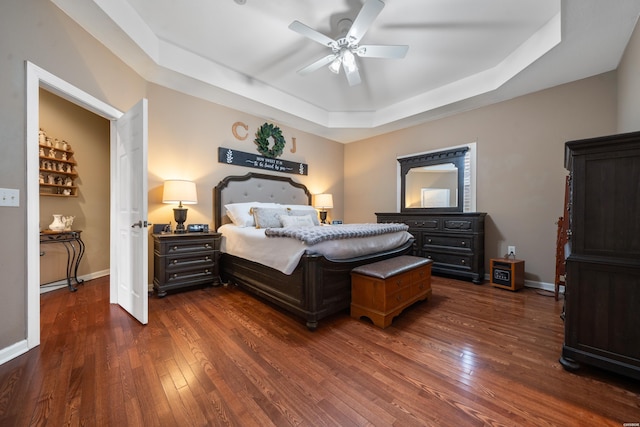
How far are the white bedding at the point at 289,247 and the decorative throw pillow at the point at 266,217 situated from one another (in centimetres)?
28

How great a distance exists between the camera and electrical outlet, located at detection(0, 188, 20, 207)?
158cm

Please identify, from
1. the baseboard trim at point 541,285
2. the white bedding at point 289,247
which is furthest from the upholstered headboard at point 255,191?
the baseboard trim at point 541,285

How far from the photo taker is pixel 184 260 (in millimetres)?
2984

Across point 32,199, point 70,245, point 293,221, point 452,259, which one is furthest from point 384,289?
point 70,245

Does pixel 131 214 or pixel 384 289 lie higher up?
pixel 131 214

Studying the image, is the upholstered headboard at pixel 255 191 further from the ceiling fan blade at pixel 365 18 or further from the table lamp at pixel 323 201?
the ceiling fan blade at pixel 365 18

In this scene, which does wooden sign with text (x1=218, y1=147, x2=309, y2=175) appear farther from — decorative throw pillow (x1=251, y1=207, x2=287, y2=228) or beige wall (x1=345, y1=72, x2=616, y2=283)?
beige wall (x1=345, y1=72, x2=616, y2=283)

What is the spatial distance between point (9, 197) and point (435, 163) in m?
4.83

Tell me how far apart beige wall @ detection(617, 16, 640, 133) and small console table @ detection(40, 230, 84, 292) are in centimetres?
599

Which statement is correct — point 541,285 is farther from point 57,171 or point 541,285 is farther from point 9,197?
point 57,171

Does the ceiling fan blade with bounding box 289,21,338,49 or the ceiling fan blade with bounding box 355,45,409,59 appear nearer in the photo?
the ceiling fan blade with bounding box 289,21,338,49

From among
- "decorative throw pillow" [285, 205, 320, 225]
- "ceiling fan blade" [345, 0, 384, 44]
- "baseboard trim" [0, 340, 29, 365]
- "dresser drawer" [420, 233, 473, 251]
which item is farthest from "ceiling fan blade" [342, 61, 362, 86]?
"baseboard trim" [0, 340, 29, 365]

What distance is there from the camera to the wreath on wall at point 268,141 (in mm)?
4184

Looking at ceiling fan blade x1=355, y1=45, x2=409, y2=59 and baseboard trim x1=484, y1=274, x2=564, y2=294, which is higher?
ceiling fan blade x1=355, y1=45, x2=409, y2=59
